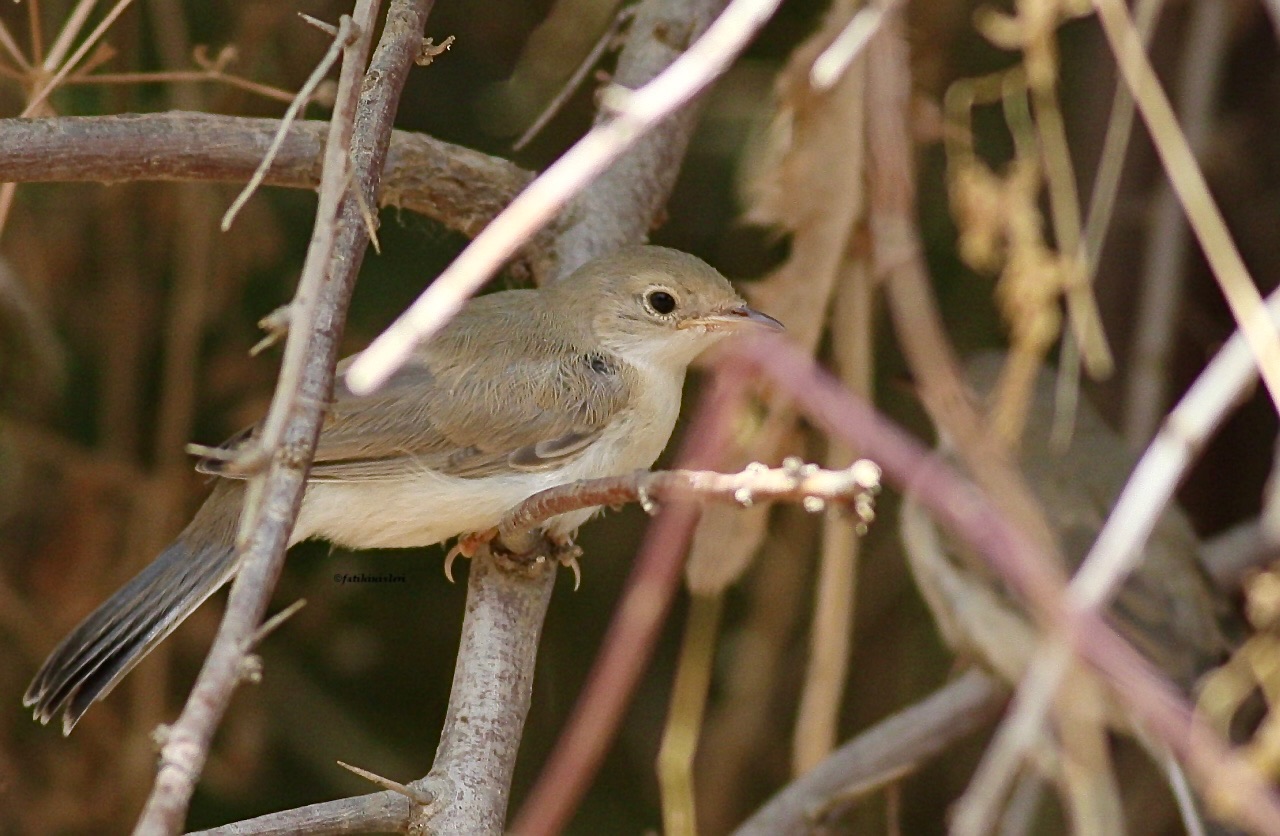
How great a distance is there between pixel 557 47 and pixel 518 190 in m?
0.91

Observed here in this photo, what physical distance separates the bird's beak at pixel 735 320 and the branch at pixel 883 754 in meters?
1.17

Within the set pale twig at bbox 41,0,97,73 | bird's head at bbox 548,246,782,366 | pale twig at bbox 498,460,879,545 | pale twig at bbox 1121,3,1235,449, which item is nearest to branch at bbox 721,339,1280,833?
pale twig at bbox 498,460,879,545

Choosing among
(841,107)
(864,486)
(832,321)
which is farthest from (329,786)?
(864,486)

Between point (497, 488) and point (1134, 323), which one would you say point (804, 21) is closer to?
point (1134, 323)

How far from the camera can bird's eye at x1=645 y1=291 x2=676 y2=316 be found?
11.3 ft

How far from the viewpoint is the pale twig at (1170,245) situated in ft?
14.1

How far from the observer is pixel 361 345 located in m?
4.16

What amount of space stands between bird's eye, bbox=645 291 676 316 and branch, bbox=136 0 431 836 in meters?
1.20

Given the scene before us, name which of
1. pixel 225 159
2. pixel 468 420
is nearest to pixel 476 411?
pixel 468 420

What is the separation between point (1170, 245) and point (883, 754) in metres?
1.78

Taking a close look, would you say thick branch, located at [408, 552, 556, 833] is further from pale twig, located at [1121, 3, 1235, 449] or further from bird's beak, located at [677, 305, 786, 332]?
pale twig, located at [1121, 3, 1235, 449]

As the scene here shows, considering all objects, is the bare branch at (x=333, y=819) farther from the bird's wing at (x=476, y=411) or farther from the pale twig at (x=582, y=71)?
the pale twig at (x=582, y=71)

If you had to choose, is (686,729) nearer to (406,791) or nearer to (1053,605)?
(406,791)

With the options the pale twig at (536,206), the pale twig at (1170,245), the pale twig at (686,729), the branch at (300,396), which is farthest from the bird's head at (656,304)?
the pale twig at (536,206)
